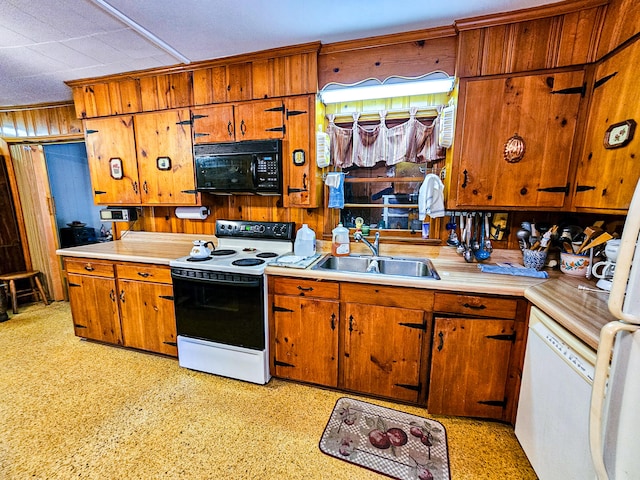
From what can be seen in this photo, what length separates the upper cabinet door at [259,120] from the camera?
2125mm

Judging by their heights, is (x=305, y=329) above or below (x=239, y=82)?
below

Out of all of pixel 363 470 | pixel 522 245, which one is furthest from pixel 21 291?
pixel 522 245

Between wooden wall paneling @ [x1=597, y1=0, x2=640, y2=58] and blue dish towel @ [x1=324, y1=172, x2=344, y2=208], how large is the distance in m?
1.65

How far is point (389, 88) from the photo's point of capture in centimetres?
197

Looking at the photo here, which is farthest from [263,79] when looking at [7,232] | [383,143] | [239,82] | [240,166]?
[7,232]

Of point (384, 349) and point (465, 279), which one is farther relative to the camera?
point (384, 349)

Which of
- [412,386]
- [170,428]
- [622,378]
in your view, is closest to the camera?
[622,378]

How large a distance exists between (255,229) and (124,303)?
1.30 m

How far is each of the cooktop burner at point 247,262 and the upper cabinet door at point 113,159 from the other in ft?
4.52

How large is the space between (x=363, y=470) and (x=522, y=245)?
1801mm

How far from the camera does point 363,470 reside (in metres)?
1.41

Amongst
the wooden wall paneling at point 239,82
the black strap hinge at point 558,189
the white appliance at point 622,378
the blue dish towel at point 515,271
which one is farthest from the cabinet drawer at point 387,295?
the wooden wall paneling at point 239,82

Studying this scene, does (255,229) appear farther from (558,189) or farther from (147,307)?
(558,189)

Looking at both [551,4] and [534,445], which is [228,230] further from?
[551,4]
